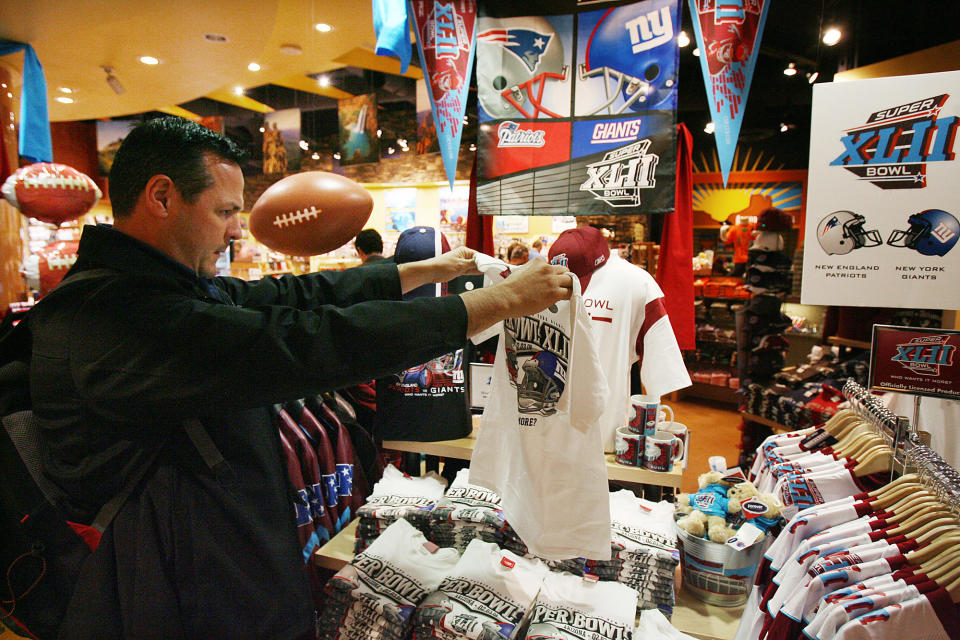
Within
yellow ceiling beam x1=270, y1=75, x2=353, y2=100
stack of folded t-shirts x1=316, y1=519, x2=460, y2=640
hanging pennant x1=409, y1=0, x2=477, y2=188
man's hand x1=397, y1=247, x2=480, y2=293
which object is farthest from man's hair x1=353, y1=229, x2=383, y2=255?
yellow ceiling beam x1=270, y1=75, x2=353, y2=100

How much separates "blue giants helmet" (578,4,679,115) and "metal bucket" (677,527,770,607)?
6.51 ft

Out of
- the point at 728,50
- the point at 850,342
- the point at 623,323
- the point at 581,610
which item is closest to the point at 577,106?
the point at 728,50

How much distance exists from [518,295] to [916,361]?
1.26m

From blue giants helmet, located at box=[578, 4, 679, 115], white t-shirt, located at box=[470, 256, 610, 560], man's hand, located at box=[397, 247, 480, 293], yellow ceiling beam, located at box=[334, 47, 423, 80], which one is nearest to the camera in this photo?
white t-shirt, located at box=[470, 256, 610, 560]

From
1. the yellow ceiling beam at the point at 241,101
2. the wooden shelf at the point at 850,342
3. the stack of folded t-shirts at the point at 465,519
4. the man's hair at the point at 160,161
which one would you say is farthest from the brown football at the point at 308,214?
the yellow ceiling beam at the point at 241,101

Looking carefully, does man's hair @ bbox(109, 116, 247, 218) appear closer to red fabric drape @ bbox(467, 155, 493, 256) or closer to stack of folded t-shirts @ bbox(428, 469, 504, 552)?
stack of folded t-shirts @ bbox(428, 469, 504, 552)

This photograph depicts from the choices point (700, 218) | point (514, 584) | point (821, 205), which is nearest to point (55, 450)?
point (514, 584)

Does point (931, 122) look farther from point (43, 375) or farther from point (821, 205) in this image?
point (43, 375)

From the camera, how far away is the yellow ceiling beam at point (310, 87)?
816cm

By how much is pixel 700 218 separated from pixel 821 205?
20.1 ft

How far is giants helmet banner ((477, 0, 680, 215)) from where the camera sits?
256cm

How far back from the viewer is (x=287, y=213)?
189cm

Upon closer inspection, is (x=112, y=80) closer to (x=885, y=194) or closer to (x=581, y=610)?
(x=581, y=610)

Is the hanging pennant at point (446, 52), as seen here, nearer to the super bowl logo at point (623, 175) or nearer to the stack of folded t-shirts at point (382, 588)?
the super bowl logo at point (623, 175)
